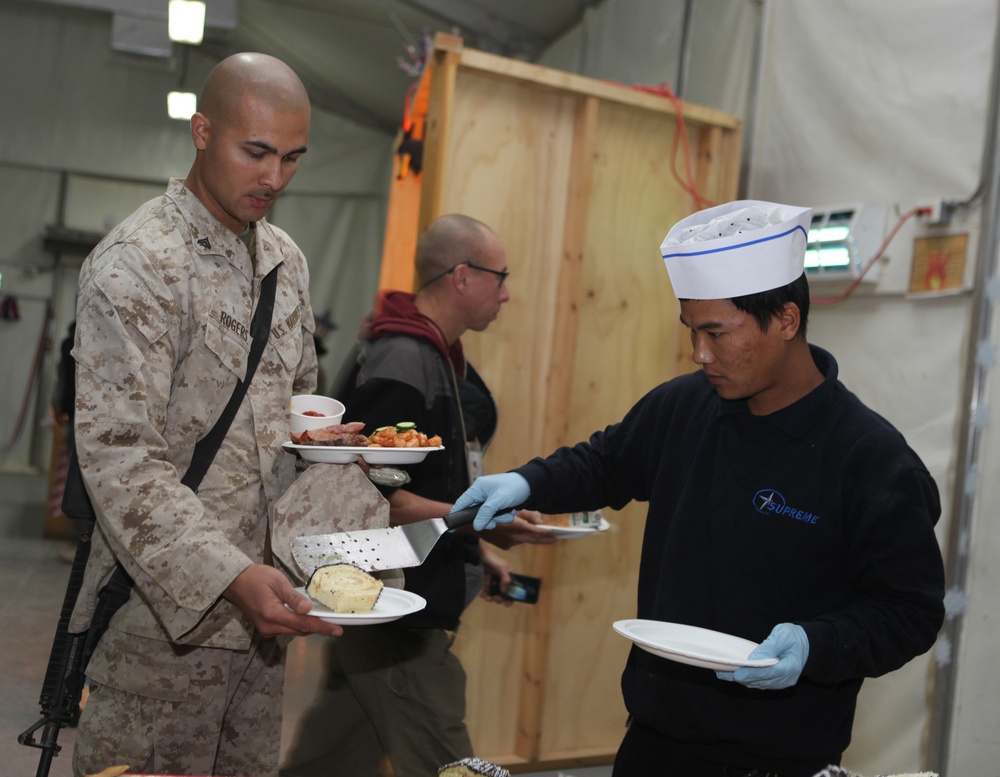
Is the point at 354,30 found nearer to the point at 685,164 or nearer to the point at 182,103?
the point at 182,103

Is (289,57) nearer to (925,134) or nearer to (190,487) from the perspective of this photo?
(925,134)

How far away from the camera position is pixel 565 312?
423 centimetres

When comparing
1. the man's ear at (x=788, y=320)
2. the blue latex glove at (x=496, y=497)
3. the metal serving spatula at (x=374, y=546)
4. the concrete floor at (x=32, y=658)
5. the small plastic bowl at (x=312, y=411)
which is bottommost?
the concrete floor at (x=32, y=658)


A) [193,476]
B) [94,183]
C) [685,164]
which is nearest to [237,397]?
[193,476]

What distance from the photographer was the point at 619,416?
448 centimetres

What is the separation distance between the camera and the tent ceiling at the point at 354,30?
6.84 metres

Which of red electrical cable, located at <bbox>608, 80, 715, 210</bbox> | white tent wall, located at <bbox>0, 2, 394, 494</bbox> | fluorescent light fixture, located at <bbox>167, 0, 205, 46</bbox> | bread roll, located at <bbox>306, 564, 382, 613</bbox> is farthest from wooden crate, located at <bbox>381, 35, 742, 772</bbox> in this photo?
white tent wall, located at <bbox>0, 2, 394, 494</bbox>

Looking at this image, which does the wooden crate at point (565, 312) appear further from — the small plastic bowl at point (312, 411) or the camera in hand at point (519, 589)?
the small plastic bowl at point (312, 411)

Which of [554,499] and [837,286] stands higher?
[837,286]

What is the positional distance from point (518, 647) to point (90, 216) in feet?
30.6

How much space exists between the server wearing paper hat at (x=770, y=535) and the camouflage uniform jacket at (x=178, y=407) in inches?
21.6

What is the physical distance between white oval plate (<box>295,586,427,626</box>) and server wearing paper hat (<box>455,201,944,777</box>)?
0.31m

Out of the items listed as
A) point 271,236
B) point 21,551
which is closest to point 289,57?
point 21,551

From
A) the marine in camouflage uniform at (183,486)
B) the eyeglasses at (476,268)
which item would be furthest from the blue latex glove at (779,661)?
the eyeglasses at (476,268)
